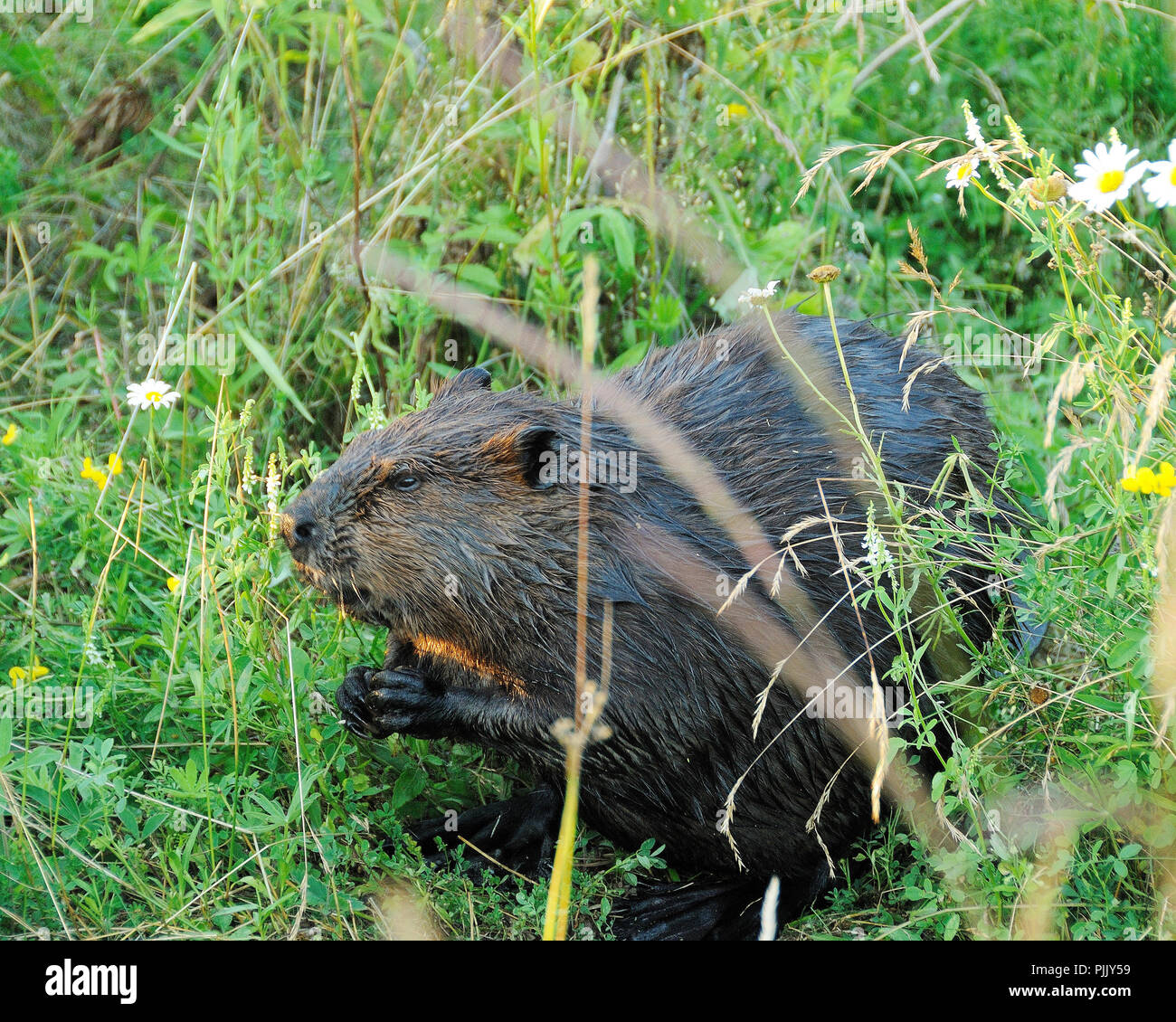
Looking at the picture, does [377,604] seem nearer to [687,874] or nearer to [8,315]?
[687,874]

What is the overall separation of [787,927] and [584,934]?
48cm

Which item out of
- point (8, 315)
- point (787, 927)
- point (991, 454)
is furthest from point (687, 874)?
point (8, 315)

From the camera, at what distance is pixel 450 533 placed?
3041mm

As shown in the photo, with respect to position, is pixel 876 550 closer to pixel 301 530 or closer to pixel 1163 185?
pixel 1163 185

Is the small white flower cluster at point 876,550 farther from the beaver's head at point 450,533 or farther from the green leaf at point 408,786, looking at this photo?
the green leaf at point 408,786

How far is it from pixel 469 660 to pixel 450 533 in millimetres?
314

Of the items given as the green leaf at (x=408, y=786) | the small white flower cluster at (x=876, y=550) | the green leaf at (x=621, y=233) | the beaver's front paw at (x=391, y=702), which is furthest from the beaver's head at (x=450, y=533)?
the green leaf at (x=621, y=233)

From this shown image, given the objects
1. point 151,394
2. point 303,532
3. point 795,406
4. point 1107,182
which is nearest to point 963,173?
point 1107,182

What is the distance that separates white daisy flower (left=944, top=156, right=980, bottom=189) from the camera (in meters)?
2.69

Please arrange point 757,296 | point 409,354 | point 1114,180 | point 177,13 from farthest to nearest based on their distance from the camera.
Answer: point 409,354, point 177,13, point 757,296, point 1114,180

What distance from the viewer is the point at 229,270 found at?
4.23 metres

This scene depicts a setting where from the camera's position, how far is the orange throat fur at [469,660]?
3043 mm

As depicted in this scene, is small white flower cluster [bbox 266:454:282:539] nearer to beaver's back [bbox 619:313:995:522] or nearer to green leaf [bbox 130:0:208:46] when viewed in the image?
beaver's back [bbox 619:313:995:522]

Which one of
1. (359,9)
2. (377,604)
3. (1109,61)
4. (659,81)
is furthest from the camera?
(1109,61)
